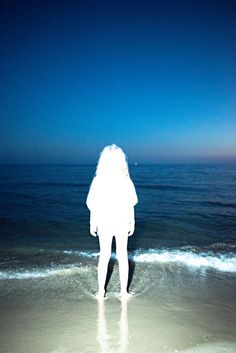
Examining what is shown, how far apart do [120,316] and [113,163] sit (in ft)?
7.86

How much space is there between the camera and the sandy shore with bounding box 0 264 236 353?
3561 millimetres

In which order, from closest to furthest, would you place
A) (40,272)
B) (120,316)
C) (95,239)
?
(120,316)
(40,272)
(95,239)

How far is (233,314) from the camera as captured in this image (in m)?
4.38

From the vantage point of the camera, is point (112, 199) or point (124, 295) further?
point (124, 295)

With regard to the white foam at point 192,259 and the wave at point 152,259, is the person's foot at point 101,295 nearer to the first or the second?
the wave at point 152,259

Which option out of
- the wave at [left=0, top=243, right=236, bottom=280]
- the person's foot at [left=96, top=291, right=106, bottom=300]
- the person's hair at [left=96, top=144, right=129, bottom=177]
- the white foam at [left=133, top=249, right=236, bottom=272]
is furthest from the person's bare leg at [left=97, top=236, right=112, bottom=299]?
the white foam at [left=133, top=249, right=236, bottom=272]

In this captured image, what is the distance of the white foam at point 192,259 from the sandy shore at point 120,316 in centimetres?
82

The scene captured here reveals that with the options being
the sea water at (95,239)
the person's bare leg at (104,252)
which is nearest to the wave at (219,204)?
the sea water at (95,239)

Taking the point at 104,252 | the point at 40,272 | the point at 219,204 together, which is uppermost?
the point at 104,252

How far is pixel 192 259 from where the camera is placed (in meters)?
7.27

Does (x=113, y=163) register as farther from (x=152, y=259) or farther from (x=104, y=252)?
(x=152, y=259)

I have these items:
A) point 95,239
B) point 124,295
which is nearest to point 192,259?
point 124,295

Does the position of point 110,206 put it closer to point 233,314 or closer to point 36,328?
point 36,328

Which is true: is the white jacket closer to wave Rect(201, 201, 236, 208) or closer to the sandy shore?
the sandy shore
